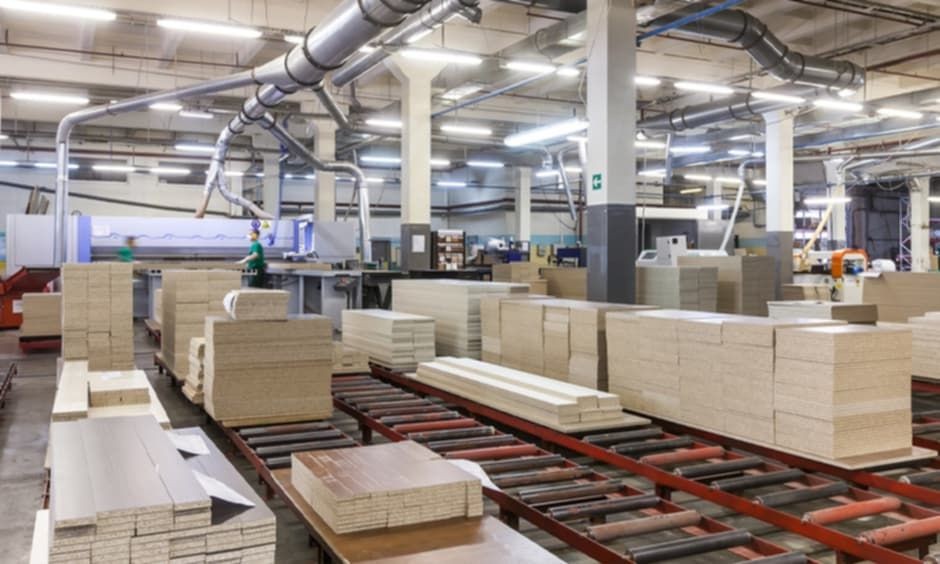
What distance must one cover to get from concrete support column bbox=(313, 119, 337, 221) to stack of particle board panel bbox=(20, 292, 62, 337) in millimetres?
6918

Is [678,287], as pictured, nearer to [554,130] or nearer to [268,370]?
[554,130]

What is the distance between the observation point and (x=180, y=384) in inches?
374

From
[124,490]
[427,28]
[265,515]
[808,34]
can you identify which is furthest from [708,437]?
[808,34]

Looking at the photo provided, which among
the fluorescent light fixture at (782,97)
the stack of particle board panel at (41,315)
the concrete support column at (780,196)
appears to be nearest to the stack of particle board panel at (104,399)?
the stack of particle board panel at (41,315)

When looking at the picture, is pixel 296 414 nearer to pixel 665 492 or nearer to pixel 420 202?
pixel 665 492

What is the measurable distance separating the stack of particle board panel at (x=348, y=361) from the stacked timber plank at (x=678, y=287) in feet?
16.5

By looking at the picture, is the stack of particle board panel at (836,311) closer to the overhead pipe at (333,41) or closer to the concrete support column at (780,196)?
the overhead pipe at (333,41)

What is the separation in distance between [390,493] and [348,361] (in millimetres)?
5430

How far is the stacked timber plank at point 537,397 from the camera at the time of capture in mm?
6098

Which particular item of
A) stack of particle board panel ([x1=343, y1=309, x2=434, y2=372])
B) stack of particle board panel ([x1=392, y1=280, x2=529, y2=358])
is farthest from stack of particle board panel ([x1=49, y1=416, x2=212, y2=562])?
stack of particle board panel ([x1=392, y1=280, x2=529, y2=358])

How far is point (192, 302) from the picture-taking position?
9164mm

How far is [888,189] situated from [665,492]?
29.8 m

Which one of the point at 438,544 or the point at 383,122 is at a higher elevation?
the point at 383,122

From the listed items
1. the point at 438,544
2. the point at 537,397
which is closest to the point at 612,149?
the point at 537,397
